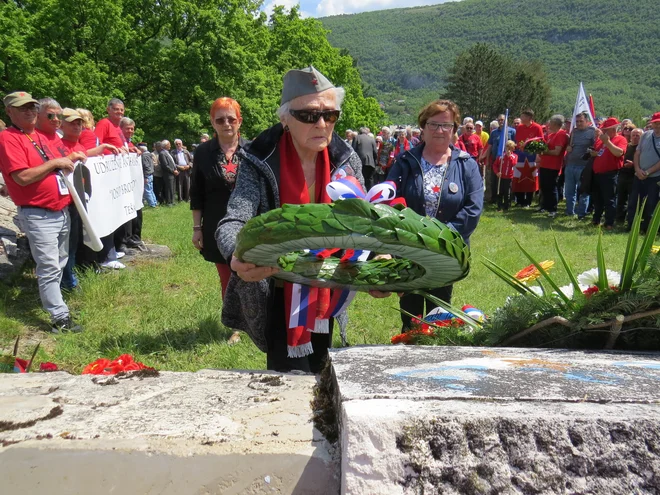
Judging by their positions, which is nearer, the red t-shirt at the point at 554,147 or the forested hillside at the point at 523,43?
the red t-shirt at the point at 554,147

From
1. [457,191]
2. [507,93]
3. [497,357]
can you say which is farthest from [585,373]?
[507,93]

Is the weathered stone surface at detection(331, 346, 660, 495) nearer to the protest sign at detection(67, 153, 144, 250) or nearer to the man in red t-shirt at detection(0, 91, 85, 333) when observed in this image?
the man in red t-shirt at detection(0, 91, 85, 333)

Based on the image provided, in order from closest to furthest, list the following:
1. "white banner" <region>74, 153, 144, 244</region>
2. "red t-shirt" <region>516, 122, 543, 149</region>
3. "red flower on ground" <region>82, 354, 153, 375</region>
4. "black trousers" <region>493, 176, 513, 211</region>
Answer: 1. "red flower on ground" <region>82, 354, 153, 375</region>
2. "white banner" <region>74, 153, 144, 244</region>
3. "red t-shirt" <region>516, 122, 543, 149</region>
4. "black trousers" <region>493, 176, 513, 211</region>

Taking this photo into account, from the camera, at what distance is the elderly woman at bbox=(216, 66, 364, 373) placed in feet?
7.06

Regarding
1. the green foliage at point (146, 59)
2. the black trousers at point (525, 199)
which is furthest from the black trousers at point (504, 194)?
the green foliage at point (146, 59)

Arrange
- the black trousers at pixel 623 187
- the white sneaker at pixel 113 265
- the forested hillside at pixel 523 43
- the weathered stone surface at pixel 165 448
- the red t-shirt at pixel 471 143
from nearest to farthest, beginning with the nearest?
the weathered stone surface at pixel 165 448, the white sneaker at pixel 113 265, the black trousers at pixel 623 187, the red t-shirt at pixel 471 143, the forested hillside at pixel 523 43

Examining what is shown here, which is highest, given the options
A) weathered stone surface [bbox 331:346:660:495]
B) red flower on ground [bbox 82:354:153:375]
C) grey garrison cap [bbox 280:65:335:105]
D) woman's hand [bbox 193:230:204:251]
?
grey garrison cap [bbox 280:65:335:105]

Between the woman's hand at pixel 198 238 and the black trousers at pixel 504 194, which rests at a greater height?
the woman's hand at pixel 198 238

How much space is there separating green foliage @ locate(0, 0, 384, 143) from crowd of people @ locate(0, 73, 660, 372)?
1749 cm

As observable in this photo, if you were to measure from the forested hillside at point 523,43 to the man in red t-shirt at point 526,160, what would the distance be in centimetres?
9015

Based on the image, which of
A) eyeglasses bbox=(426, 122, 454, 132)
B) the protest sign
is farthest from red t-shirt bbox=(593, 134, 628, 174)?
the protest sign

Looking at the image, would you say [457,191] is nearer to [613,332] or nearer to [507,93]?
[613,332]

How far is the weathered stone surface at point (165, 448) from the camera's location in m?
1.07

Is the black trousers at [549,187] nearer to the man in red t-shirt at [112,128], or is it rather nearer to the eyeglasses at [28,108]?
the man in red t-shirt at [112,128]
